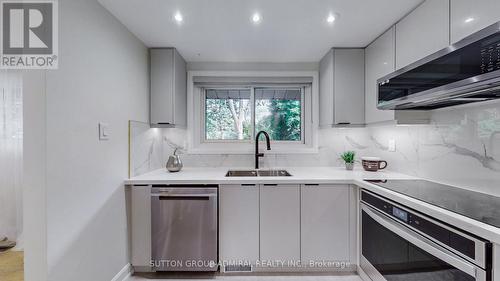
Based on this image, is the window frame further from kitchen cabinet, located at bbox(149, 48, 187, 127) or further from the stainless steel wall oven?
the stainless steel wall oven

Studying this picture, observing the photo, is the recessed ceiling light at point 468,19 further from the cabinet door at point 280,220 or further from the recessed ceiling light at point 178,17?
the recessed ceiling light at point 178,17

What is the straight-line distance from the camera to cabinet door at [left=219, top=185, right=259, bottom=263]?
6.47ft

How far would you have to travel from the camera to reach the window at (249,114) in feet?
9.36

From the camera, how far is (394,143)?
2.20 metres

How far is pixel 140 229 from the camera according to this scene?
6.46 ft

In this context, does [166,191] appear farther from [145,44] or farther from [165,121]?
[145,44]

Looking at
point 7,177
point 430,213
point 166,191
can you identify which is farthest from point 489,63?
point 7,177

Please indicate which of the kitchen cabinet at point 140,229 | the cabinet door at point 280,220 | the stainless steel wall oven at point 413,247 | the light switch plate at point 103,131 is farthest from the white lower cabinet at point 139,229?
the stainless steel wall oven at point 413,247

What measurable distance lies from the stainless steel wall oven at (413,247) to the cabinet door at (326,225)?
16 cm

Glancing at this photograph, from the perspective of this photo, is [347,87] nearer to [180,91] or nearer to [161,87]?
[180,91]

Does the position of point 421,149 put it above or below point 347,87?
below

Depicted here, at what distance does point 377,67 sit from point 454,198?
127 cm

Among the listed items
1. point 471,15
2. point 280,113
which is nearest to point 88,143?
point 280,113

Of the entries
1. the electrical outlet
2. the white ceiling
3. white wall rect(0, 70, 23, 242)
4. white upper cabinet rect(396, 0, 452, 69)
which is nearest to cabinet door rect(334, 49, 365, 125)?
the white ceiling
